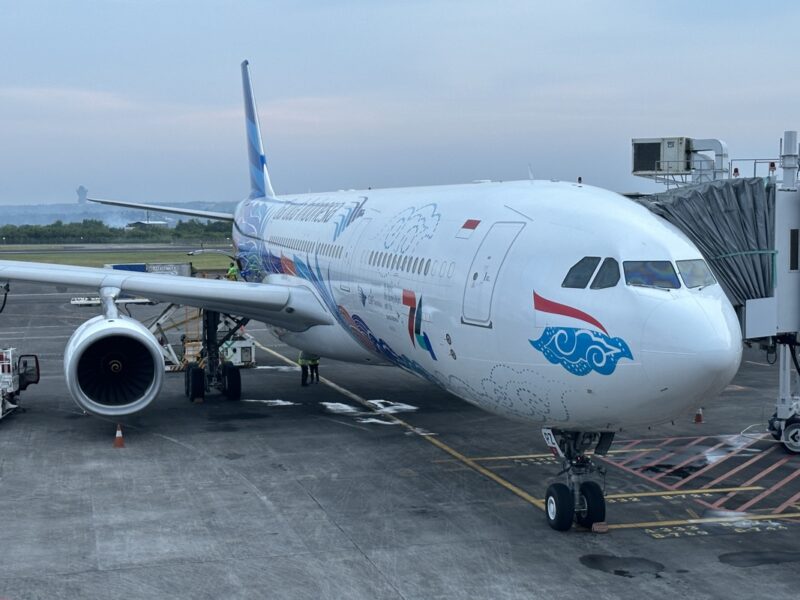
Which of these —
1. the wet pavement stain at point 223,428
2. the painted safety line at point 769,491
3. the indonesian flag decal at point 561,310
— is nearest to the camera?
the indonesian flag decal at point 561,310

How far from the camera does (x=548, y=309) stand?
1127cm

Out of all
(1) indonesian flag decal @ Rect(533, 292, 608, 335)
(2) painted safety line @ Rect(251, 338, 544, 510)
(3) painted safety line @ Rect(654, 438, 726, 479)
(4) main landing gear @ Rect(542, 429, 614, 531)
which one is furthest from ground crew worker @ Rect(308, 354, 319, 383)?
(1) indonesian flag decal @ Rect(533, 292, 608, 335)

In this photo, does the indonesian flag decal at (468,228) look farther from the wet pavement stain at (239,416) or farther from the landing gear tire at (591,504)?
the wet pavement stain at (239,416)

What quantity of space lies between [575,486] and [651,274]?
300 centimetres

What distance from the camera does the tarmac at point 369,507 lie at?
430 inches

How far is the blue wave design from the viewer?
1065 cm

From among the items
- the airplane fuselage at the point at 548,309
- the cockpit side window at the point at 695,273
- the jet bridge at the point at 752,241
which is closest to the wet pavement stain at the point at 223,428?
the airplane fuselage at the point at 548,309

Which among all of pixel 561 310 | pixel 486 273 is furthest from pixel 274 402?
pixel 561 310

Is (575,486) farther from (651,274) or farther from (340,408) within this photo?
(340,408)

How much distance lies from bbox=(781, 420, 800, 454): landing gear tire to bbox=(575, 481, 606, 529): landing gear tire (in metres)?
6.22

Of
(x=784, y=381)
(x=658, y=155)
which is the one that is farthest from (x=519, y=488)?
(x=658, y=155)

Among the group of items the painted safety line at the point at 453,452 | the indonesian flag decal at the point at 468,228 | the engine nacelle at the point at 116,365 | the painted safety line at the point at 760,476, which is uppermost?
the indonesian flag decal at the point at 468,228

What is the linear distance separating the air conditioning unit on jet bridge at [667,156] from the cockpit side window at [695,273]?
11227mm

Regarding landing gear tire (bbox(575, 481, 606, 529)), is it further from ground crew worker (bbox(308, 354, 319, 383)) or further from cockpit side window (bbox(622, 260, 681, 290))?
ground crew worker (bbox(308, 354, 319, 383))
